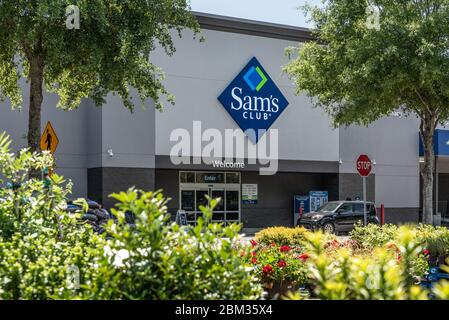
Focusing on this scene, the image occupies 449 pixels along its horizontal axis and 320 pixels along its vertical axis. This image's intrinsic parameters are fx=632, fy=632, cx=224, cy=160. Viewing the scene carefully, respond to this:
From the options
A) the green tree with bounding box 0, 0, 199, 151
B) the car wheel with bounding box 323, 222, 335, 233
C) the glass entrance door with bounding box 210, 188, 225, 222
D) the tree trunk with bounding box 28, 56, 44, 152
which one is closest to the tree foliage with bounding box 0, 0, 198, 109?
the green tree with bounding box 0, 0, 199, 151

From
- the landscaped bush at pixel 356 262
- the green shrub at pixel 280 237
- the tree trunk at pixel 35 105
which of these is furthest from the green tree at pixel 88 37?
the landscaped bush at pixel 356 262

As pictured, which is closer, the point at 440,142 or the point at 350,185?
the point at 350,185

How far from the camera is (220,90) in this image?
28.1 meters

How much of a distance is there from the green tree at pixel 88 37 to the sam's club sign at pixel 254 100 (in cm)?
1082

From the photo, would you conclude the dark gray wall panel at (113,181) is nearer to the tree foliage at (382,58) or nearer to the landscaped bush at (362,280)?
the tree foliage at (382,58)

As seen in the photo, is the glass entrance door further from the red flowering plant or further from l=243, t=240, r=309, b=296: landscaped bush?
l=243, t=240, r=309, b=296: landscaped bush

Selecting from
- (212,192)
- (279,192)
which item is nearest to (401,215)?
(279,192)

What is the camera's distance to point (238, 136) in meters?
28.3

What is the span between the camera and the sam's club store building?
26.2m

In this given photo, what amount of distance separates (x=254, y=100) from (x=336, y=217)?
651cm

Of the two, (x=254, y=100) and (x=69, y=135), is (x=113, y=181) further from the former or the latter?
(x=254, y=100)

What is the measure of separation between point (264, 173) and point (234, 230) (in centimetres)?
2578

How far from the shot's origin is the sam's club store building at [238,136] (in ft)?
86.0

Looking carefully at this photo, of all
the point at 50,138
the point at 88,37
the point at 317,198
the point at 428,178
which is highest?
the point at 88,37
